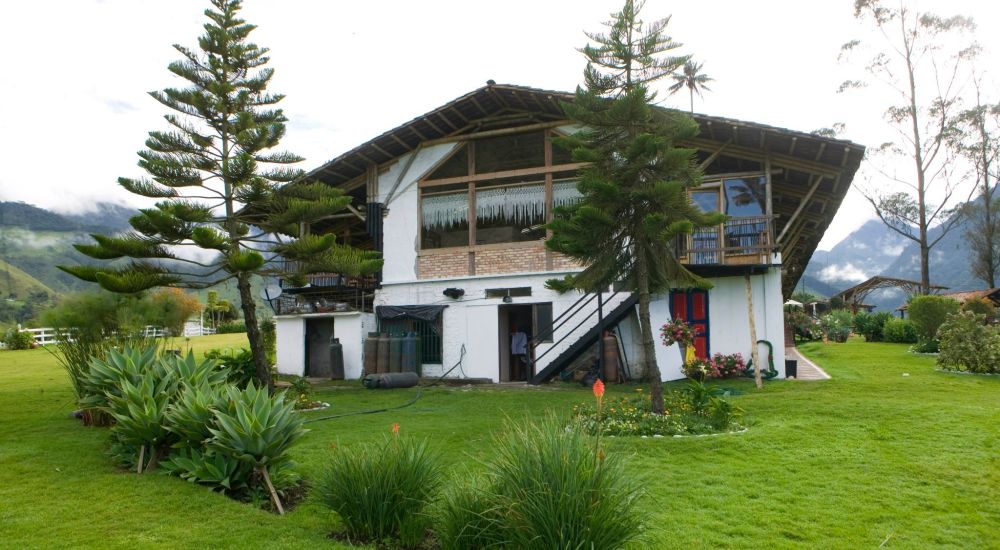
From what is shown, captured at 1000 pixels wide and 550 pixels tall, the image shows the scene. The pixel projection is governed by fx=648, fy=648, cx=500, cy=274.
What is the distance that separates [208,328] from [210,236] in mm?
35540

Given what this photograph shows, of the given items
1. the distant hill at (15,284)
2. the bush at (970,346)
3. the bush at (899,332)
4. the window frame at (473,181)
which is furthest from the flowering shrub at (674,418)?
the distant hill at (15,284)

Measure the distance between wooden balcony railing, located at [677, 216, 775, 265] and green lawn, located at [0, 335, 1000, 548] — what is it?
4810 millimetres

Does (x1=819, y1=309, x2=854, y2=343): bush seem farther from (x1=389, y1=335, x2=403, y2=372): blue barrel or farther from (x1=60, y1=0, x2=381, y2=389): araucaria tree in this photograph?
(x1=60, y1=0, x2=381, y2=389): araucaria tree

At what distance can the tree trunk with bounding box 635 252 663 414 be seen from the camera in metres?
8.38

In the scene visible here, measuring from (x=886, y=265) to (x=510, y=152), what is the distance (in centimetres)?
19635

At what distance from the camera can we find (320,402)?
10.9 metres

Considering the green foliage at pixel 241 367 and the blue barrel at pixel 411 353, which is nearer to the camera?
the green foliage at pixel 241 367

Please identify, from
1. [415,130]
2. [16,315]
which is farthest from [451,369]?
[16,315]

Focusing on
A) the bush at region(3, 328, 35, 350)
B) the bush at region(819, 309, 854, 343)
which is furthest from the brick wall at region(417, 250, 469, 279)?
the bush at region(3, 328, 35, 350)

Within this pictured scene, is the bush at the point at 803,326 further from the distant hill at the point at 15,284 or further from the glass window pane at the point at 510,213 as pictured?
the distant hill at the point at 15,284

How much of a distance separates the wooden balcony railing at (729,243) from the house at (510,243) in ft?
0.10

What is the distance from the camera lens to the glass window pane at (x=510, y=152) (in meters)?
15.7

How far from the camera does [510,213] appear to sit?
1573 cm

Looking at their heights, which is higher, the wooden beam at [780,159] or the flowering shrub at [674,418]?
the wooden beam at [780,159]
